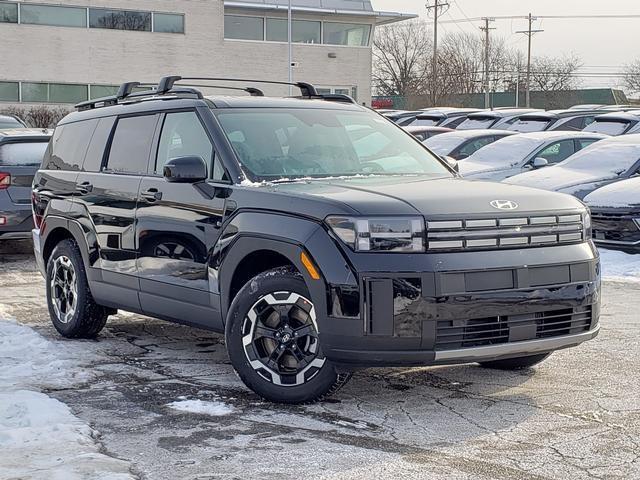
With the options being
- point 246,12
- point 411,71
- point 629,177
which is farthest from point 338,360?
point 411,71

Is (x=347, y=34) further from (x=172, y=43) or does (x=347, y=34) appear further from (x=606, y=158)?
(x=606, y=158)

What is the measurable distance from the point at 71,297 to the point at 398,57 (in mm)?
84924

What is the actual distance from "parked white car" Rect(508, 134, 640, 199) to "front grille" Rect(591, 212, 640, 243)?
3.95ft

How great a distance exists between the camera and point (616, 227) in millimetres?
12414

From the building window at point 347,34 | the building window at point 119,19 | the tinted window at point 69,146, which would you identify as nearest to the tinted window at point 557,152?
the tinted window at point 69,146

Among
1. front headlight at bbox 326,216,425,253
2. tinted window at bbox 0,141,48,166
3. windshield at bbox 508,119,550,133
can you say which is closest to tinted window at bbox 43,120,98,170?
front headlight at bbox 326,216,425,253

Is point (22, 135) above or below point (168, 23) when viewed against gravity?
below

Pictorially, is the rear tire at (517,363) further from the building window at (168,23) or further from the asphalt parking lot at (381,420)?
the building window at (168,23)

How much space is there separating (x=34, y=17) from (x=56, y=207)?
3717 centimetres

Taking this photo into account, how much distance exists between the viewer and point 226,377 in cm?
660

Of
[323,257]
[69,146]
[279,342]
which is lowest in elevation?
[279,342]

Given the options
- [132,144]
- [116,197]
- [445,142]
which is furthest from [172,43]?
[116,197]

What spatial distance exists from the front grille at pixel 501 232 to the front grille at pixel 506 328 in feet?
1.25

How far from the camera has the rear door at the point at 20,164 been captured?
12.5 m
